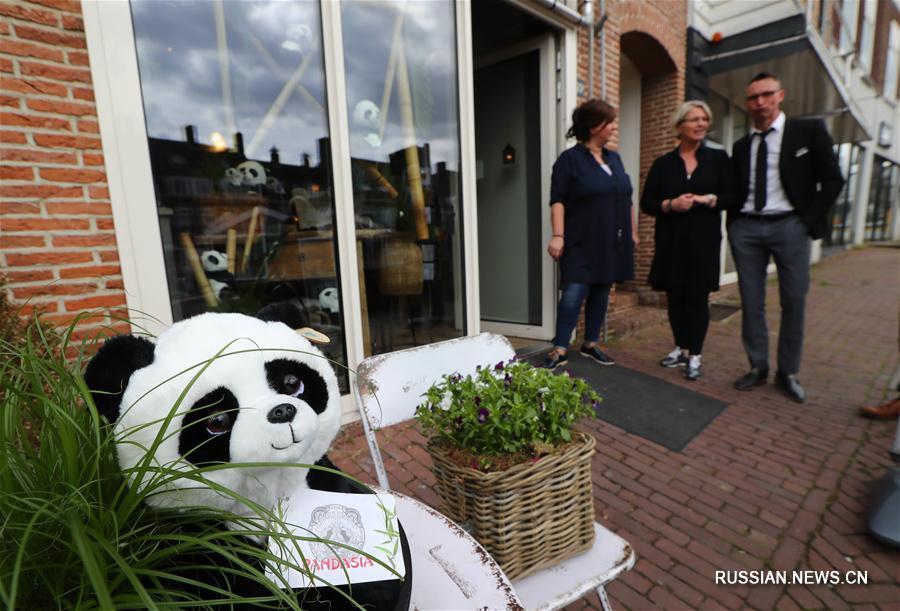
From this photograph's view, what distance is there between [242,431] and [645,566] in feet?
5.72

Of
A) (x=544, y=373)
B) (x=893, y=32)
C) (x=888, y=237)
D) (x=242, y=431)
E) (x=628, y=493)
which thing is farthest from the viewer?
(x=888, y=237)

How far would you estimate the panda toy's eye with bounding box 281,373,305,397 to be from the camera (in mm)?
746

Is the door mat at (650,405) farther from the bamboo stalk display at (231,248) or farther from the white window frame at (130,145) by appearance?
the white window frame at (130,145)

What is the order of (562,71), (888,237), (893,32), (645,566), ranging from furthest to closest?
(888,237)
(893,32)
(562,71)
(645,566)

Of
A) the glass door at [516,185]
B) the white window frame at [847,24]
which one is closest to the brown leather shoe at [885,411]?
the glass door at [516,185]

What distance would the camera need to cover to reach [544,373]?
48.0 inches

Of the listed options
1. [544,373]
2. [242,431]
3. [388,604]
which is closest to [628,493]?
[544,373]

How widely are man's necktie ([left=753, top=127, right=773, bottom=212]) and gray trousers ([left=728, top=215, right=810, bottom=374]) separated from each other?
148 mm

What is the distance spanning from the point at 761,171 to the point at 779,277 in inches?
30.0

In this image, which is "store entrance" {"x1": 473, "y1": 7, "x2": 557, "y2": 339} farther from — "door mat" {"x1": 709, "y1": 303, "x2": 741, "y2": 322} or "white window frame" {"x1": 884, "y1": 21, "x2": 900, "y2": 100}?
"white window frame" {"x1": 884, "y1": 21, "x2": 900, "y2": 100}

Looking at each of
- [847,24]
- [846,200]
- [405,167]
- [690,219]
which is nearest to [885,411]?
[690,219]

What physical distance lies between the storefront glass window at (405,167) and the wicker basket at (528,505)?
2.08 meters

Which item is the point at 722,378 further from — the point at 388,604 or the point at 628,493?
the point at 388,604

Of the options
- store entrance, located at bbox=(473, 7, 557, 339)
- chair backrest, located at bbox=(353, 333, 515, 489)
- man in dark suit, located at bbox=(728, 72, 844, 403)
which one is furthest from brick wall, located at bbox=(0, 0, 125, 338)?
man in dark suit, located at bbox=(728, 72, 844, 403)
